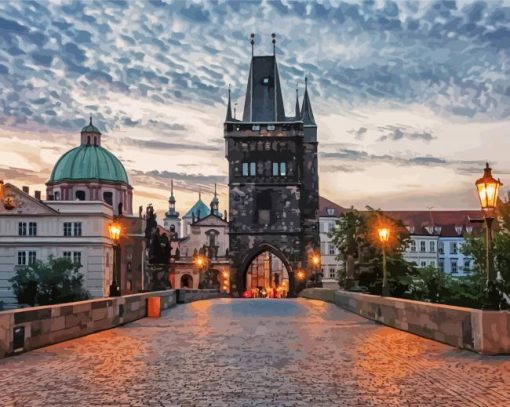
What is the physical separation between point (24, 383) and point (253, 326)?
1279 centimetres

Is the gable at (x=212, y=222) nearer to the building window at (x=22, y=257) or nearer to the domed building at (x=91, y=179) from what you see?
the domed building at (x=91, y=179)

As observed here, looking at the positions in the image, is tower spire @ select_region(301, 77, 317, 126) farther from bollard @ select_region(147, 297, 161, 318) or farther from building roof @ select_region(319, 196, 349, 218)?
bollard @ select_region(147, 297, 161, 318)

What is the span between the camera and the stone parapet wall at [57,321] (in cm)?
1488

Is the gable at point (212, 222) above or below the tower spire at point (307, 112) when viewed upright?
below

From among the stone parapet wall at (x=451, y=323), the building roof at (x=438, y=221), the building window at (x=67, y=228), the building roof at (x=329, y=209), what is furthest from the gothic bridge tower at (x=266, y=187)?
the stone parapet wall at (x=451, y=323)

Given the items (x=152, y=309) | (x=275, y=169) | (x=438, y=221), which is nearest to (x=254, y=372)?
(x=152, y=309)

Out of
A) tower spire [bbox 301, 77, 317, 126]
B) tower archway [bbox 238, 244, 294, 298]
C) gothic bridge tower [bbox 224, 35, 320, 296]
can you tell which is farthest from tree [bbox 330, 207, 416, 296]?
tower archway [bbox 238, 244, 294, 298]

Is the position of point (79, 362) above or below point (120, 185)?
below

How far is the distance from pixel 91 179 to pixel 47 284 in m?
26.9

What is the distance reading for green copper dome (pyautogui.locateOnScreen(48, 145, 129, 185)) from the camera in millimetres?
101250

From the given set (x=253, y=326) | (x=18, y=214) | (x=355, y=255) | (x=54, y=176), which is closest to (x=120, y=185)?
(x=54, y=176)

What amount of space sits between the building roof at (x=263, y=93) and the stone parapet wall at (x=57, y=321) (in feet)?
211

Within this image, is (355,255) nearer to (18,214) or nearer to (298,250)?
(298,250)

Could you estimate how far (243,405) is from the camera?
379 inches
